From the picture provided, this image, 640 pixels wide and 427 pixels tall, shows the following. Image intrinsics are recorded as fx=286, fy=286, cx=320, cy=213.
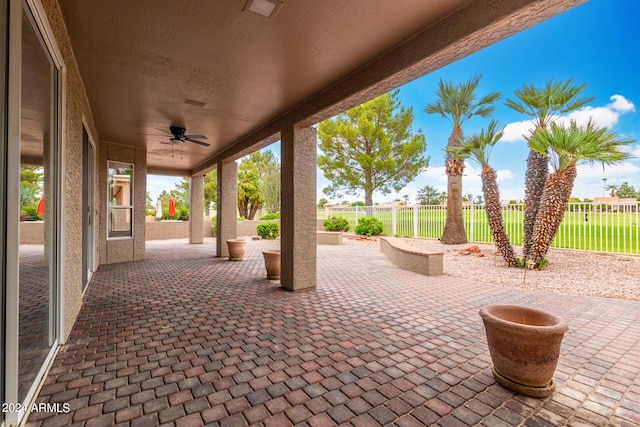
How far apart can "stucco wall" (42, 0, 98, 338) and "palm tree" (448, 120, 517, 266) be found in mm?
7468

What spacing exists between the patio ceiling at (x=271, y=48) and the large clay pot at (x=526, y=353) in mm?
2246

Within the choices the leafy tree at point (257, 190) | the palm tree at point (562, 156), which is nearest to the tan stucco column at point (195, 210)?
the leafy tree at point (257, 190)

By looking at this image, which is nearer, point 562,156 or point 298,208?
point 298,208

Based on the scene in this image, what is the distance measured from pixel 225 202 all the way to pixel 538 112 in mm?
8040

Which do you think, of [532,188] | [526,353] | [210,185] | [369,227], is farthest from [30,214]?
[210,185]

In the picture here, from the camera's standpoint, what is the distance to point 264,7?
7.53ft

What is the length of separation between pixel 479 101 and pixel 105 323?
1184 centimetres

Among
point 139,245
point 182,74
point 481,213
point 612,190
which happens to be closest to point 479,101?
point 481,213

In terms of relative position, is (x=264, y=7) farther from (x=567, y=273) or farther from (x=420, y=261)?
(x=567, y=273)

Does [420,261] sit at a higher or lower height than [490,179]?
lower

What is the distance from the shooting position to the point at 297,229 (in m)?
4.67

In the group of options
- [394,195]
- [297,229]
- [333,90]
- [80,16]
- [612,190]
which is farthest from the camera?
[612,190]

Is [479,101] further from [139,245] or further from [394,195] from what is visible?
[139,245]

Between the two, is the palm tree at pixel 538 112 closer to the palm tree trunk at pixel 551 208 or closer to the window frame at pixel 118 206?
the palm tree trunk at pixel 551 208
